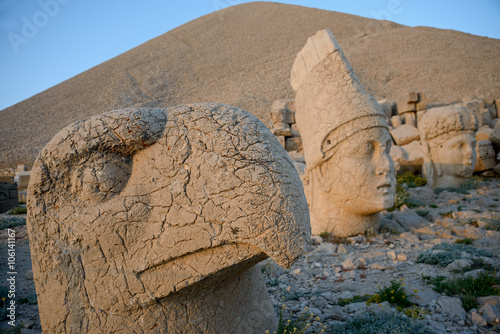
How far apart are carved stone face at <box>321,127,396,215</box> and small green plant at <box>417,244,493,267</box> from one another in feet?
2.85

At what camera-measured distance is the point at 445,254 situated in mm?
3717

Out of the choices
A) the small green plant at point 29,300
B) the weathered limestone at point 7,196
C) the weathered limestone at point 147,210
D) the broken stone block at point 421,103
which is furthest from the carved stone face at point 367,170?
the broken stone block at point 421,103

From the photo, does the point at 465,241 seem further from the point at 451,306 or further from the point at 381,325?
the point at 381,325

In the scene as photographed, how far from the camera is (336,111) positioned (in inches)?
178

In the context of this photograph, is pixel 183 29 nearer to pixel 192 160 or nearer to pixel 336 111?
pixel 336 111

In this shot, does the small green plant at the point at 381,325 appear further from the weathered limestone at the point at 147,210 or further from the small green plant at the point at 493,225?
the small green plant at the point at 493,225

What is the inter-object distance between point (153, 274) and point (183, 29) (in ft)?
148

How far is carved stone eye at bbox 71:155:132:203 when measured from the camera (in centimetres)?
157

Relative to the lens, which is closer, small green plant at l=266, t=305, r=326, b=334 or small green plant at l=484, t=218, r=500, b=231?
small green plant at l=266, t=305, r=326, b=334

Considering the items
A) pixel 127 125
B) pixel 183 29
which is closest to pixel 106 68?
pixel 183 29

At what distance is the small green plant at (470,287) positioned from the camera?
2680 mm

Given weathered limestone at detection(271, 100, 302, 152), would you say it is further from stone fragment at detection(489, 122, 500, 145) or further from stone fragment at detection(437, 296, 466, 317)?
stone fragment at detection(437, 296, 466, 317)

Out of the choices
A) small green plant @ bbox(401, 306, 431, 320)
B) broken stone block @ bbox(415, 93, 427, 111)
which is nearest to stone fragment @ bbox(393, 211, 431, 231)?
small green plant @ bbox(401, 306, 431, 320)

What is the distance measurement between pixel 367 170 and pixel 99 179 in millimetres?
3765
